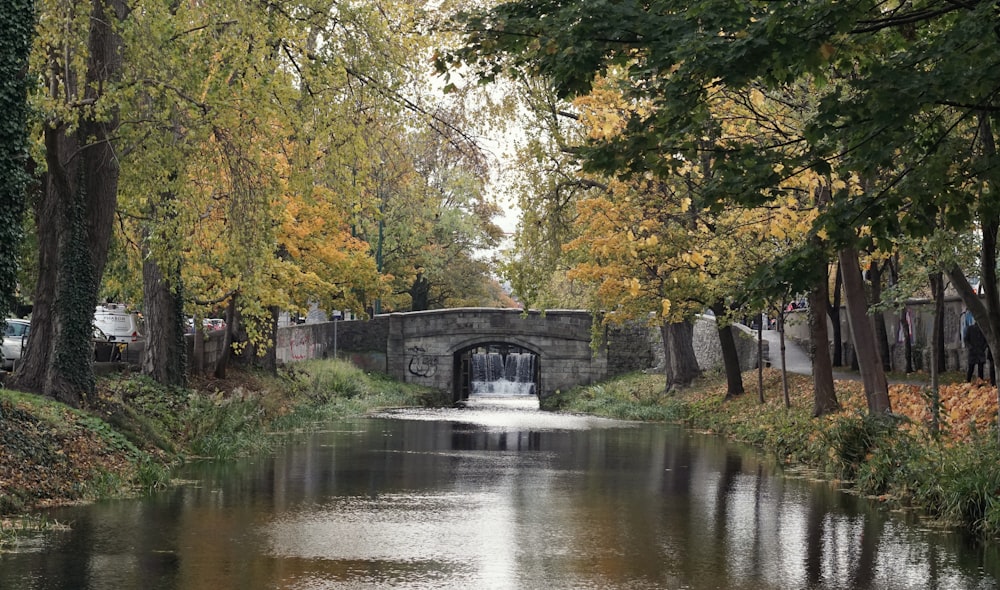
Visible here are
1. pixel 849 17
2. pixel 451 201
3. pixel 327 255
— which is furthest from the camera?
pixel 451 201

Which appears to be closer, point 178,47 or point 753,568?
point 753,568

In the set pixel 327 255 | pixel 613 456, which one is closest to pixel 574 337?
pixel 327 255

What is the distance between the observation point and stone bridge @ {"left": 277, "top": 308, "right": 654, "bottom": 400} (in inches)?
1957

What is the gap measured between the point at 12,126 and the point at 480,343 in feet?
129

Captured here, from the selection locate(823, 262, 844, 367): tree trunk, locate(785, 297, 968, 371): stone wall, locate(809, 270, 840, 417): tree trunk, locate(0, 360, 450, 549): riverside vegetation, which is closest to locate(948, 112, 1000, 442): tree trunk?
locate(809, 270, 840, 417): tree trunk

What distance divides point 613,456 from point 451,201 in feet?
125

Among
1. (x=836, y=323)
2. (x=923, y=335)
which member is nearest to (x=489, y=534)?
(x=923, y=335)

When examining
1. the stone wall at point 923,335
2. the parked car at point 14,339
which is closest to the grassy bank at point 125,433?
the parked car at point 14,339

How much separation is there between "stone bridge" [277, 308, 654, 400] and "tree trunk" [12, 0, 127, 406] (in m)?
32.6

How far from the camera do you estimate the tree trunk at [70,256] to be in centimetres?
1644

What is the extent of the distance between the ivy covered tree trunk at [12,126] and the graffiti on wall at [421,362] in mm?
38070

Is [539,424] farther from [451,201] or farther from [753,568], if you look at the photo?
[451,201]

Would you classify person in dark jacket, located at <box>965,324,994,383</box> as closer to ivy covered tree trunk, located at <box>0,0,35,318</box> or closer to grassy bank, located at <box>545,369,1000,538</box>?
grassy bank, located at <box>545,369,1000,538</box>

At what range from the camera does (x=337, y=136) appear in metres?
15.7
